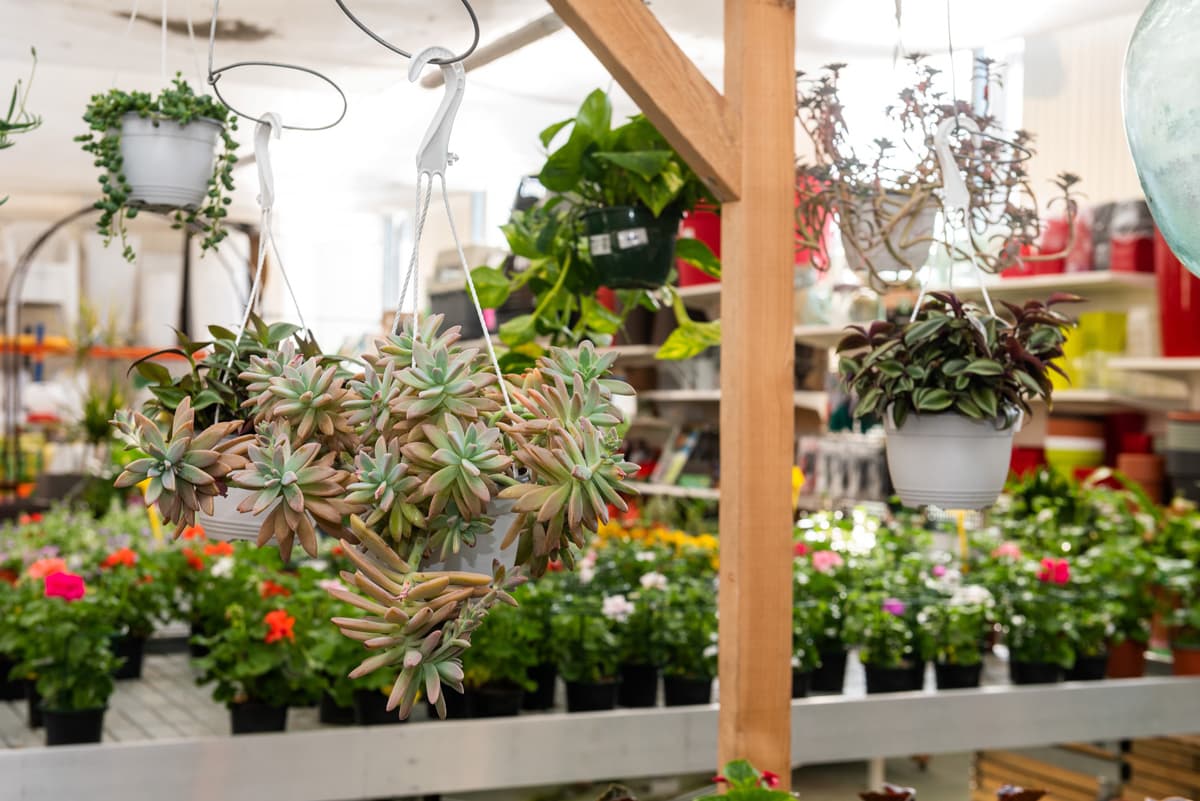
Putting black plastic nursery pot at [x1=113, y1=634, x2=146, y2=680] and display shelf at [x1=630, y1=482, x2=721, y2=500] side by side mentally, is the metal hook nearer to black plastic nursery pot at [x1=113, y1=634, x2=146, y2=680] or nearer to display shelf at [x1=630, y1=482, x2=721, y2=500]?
black plastic nursery pot at [x1=113, y1=634, x2=146, y2=680]

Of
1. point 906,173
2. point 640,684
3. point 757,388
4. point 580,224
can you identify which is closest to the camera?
point 757,388

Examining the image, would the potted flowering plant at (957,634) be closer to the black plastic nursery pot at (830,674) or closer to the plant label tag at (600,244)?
the black plastic nursery pot at (830,674)

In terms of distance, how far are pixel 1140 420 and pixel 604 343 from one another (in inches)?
110

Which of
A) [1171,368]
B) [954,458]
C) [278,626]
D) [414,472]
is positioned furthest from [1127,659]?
[414,472]

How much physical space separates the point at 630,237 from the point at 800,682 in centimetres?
151

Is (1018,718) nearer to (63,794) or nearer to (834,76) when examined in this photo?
(834,76)

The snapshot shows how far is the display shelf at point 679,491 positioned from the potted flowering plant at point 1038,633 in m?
2.19

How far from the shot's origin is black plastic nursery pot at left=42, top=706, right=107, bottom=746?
285 cm

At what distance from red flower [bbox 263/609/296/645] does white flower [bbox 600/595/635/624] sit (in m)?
0.82

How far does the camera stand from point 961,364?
6.32 feet

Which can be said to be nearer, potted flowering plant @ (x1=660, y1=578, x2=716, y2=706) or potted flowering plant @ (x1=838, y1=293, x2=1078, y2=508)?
potted flowering plant @ (x1=838, y1=293, x2=1078, y2=508)

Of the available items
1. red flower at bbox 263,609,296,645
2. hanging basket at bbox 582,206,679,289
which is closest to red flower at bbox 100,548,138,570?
red flower at bbox 263,609,296,645

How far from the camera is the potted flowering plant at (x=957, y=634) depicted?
345 cm

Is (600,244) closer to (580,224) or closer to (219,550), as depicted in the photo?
(580,224)
